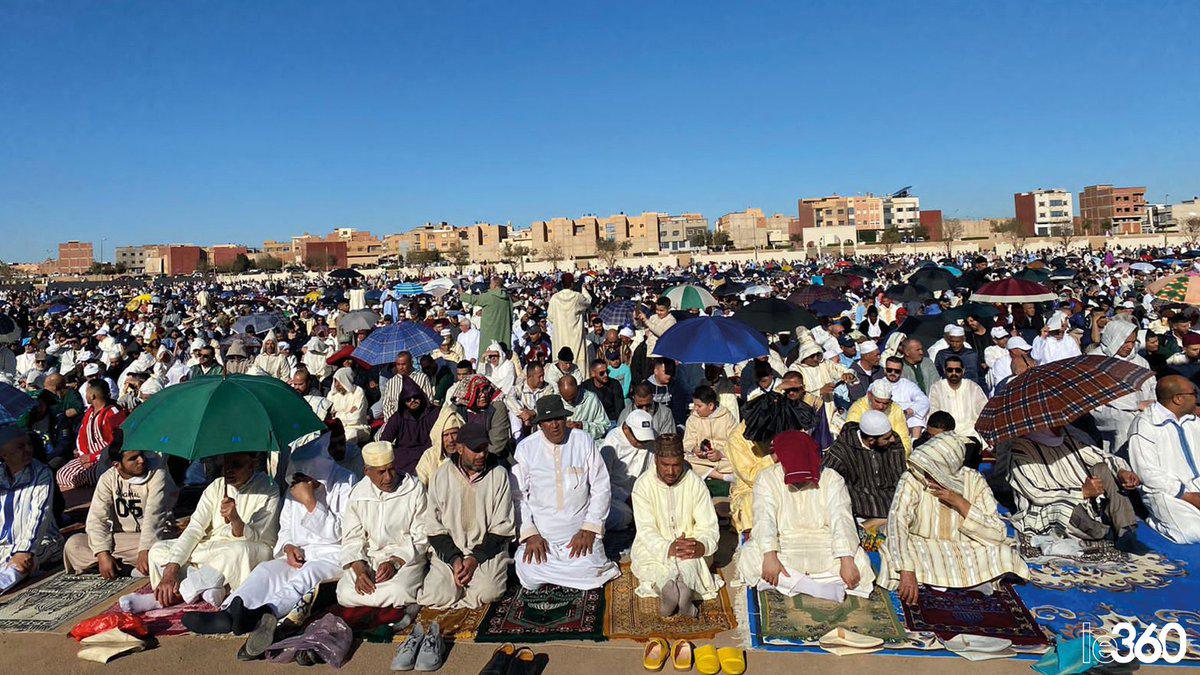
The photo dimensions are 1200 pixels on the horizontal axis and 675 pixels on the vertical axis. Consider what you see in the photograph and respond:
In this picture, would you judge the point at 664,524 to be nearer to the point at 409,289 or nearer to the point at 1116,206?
the point at 409,289

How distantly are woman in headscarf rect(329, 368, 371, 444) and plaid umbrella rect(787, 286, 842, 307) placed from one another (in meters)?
7.60

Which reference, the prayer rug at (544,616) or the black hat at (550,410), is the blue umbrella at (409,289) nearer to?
the black hat at (550,410)

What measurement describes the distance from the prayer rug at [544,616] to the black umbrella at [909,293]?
33.4 ft

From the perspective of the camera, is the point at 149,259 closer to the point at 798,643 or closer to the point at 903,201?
the point at 903,201

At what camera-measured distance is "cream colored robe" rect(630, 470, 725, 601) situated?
4379 millimetres

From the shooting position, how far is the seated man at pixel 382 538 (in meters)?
4.28

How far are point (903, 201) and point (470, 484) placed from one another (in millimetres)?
109972

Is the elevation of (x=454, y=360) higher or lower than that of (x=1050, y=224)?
lower

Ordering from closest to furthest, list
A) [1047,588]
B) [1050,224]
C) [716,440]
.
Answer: [1047,588], [716,440], [1050,224]

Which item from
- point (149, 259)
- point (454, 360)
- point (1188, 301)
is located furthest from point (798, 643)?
point (149, 259)

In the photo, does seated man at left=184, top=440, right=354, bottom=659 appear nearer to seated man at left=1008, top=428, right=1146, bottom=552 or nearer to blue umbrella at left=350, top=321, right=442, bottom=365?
blue umbrella at left=350, top=321, right=442, bottom=365

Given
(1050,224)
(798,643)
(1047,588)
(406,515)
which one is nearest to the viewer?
(798,643)

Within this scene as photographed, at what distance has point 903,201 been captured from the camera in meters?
105

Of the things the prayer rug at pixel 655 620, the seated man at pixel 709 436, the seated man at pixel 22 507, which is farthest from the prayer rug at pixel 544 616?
the seated man at pixel 22 507
